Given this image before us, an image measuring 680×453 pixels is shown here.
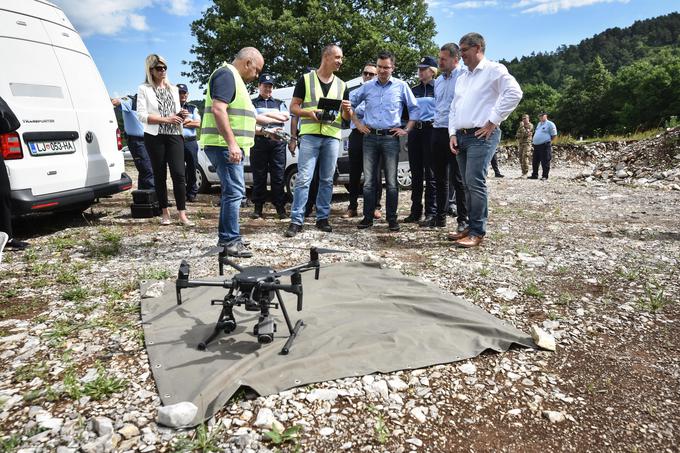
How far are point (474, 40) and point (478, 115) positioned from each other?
29.1 inches

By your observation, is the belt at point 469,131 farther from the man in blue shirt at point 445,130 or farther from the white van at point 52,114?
the white van at point 52,114

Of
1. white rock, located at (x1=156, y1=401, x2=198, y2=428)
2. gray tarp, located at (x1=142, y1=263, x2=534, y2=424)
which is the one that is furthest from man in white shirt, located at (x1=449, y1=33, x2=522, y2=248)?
white rock, located at (x1=156, y1=401, x2=198, y2=428)

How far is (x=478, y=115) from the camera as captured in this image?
458 centimetres

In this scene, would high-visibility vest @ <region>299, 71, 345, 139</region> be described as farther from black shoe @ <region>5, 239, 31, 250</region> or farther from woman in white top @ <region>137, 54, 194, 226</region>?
black shoe @ <region>5, 239, 31, 250</region>

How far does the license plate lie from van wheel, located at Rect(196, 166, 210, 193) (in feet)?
13.3

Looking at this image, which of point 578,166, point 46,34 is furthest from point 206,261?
point 578,166

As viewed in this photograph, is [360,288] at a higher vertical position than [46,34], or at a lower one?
→ lower

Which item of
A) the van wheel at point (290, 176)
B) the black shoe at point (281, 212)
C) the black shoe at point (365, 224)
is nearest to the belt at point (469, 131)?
the black shoe at point (365, 224)

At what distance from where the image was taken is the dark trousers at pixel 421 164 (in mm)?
5969

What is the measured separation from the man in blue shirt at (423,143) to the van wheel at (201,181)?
4.93 m

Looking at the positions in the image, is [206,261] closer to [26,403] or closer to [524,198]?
[26,403]

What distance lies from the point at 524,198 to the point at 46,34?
8.06 m

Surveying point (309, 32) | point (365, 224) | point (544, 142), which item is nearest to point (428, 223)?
point (365, 224)

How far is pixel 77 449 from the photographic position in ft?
5.87
